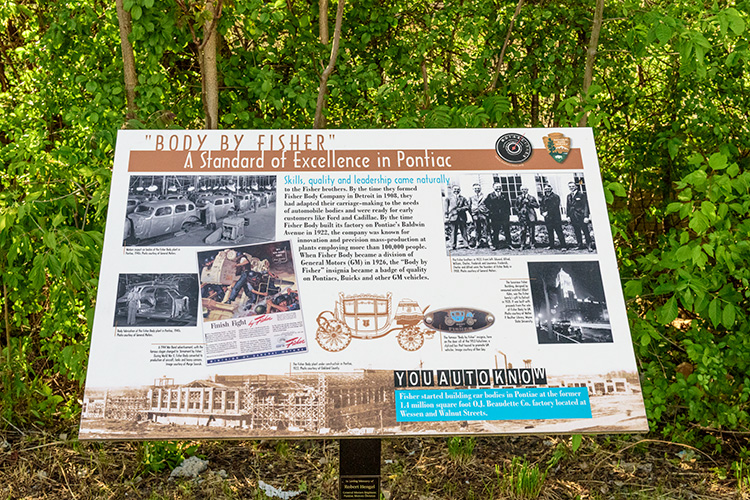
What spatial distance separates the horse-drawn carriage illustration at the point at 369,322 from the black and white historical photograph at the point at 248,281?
14 centimetres

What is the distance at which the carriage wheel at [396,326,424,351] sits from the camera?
2.19 meters

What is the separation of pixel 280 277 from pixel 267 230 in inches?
7.6

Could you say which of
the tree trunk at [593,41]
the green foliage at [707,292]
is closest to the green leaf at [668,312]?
the green foliage at [707,292]

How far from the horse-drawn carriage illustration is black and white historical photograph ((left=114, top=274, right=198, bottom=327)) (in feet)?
1.55

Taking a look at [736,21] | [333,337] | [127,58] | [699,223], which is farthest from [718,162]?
[127,58]

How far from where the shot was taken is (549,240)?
2.35 meters

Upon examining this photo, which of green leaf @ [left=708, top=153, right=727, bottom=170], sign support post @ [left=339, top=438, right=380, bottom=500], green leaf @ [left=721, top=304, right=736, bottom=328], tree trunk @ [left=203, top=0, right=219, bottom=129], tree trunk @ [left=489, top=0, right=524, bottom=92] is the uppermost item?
tree trunk @ [left=489, top=0, right=524, bottom=92]

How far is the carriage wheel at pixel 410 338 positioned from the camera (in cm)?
219

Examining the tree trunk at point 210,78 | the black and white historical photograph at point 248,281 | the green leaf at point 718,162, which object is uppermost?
the tree trunk at point 210,78

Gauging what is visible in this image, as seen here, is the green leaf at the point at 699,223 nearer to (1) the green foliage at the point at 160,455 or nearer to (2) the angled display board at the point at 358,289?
(2) the angled display board at the point at 358,289

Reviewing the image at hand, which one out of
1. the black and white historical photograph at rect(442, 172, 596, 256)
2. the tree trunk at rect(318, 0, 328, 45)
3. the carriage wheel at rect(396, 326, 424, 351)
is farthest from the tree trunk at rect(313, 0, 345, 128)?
the carriage wheel at rect(396, 326, 424, 351)

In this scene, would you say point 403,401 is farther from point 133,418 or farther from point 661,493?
point 661,493

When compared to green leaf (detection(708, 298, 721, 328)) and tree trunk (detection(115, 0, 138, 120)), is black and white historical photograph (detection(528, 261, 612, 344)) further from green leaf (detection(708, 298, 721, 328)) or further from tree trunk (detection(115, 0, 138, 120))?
tree trunk (detection(115, 0, 138, 120))

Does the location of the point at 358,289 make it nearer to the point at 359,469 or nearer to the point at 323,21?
the point at 359,469
